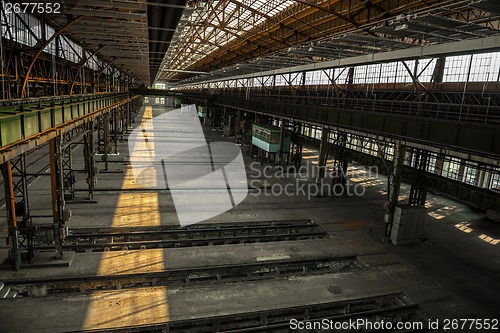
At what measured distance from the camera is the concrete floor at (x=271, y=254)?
9320mm

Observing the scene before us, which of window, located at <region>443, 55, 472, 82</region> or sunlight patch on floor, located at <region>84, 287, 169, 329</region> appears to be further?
window, located at <region>443, 55, 472, 82</region>

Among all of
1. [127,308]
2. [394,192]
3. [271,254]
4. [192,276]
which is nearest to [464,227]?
[394,192]

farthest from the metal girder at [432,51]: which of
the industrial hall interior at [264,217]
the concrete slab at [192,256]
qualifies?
the concrete slab at [192,256]

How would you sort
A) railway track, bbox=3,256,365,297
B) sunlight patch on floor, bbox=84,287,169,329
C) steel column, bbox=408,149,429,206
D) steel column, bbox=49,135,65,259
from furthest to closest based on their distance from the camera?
steel column, bbox=408,149,429,206
steel column, bbox=49,135,65,259
railway track, bbox=3,256,365,297
sunlight patch on floor, bbox=84,287,169,329

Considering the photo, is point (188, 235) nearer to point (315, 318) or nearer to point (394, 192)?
point (315, 318)

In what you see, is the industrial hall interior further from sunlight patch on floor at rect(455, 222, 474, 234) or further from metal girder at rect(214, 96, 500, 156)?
sunlight patch on floor at rect(455, 222, 474, 234)

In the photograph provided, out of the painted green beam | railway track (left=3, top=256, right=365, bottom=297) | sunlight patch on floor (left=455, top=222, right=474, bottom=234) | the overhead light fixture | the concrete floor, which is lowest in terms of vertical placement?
railway track (left=3, top=256, right=365, bottom=297)

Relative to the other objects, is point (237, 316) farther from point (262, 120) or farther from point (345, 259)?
point (262, 120)

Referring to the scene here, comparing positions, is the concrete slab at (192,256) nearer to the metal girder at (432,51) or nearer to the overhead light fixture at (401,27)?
the metal girder at (432,51)

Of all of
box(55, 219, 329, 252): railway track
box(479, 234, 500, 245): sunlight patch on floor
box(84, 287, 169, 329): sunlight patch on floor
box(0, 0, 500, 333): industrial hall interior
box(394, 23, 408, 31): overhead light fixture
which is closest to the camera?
box(84, 287, 169, 329): sunlight patch on floor

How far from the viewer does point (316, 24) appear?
27281mm

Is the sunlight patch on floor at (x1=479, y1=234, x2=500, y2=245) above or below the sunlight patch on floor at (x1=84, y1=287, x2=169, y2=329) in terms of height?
above

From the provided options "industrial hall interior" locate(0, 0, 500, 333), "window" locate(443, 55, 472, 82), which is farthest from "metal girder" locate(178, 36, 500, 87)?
"window" locate(443, 55, 472, 82)

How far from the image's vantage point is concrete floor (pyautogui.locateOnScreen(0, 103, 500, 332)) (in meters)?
9.32
